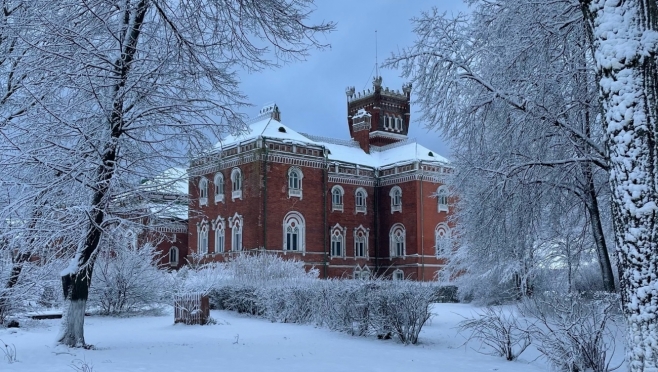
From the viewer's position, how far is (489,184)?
13031mm

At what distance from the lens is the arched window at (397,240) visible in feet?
157

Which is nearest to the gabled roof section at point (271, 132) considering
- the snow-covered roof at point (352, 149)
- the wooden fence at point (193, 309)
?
the snow-covered roof at point (352, 149)

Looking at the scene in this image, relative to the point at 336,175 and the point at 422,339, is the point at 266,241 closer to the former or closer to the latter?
the point at 336,175

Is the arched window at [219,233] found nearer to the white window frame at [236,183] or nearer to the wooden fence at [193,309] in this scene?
the white window frame at [236,183]

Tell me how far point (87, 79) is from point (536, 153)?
28.3 feet

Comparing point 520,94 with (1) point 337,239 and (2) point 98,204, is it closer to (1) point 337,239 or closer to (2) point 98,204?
(2) point 98,204

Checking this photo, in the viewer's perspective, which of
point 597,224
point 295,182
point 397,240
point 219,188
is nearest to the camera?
point 597,224

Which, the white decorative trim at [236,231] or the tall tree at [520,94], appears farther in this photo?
the white decorative trim at [236,231]

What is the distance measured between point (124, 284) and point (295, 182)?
76.0 feet

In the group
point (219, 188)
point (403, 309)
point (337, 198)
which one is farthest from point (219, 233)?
point (403, 309)

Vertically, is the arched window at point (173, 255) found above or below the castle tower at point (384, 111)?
below

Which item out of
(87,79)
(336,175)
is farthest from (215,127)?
(336,175)

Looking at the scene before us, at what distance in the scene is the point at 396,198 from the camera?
48625 millimetres

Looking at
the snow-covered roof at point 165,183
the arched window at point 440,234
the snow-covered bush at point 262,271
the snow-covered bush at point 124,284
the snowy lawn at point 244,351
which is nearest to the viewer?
the snowy lawn at point 244,351
